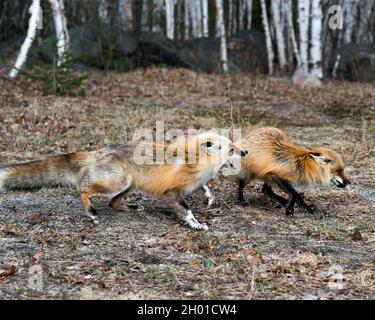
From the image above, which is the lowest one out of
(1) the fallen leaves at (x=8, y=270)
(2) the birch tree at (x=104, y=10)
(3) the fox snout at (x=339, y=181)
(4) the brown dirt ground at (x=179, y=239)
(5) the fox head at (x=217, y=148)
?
(4) the brown dirt ground at (x=179, y=239)

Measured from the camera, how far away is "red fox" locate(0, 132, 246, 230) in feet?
23.8

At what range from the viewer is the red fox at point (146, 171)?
7.25 m

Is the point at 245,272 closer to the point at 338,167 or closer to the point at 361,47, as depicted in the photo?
the point at 338,167

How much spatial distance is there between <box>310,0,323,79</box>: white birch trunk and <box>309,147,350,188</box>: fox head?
1512 cm

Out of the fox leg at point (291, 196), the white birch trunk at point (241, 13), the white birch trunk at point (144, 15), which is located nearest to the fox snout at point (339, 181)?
the fox leg at point (291, 196)

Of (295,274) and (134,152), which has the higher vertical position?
(134,152)

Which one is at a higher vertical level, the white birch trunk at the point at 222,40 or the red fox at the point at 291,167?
the white birch trunk at the point at 222,40

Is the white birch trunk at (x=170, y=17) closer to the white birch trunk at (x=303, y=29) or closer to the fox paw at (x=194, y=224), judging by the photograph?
the white birch trunk at (x=303, y=29)

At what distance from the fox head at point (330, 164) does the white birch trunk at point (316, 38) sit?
→ 15117mm

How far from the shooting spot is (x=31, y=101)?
15758 millimetres

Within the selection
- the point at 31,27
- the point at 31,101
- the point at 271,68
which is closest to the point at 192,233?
the point at 31,101

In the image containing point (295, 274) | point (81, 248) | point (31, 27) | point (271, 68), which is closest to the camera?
point (295, 274)

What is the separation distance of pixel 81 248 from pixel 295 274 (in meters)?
2.19

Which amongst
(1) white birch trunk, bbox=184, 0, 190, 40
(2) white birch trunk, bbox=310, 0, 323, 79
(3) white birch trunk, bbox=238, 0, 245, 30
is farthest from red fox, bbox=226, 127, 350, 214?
(3) white birch trunk, bbox=238, 0, 245, 30
